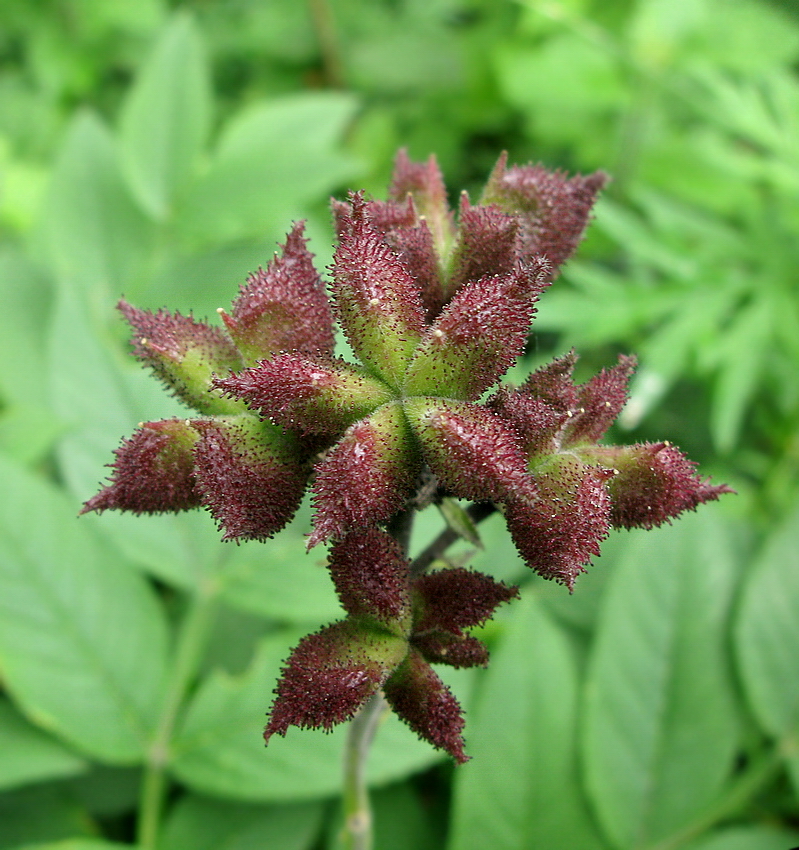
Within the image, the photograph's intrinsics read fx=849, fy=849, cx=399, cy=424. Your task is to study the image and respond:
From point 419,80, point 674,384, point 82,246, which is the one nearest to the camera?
point 82,246

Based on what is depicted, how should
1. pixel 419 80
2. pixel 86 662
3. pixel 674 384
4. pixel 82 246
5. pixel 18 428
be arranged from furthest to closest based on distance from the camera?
pixel 419 80, pixel 674 384, pixel 82 246, pixel 18 428, pixel 86 662

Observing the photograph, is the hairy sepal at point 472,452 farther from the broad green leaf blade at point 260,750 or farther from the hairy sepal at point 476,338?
the broad green leaf blade at point 260,750

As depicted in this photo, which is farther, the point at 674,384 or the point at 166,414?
the point at 674,384

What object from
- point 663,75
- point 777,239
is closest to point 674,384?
point 777,239

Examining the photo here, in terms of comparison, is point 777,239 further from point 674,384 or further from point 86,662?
point 86,662

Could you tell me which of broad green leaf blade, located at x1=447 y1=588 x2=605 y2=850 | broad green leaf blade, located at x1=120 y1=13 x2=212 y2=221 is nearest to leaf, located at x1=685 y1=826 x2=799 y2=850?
broad green leaf blade, located at x1=447 y1=588 x2=605 y2=850

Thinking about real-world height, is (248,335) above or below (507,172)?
below

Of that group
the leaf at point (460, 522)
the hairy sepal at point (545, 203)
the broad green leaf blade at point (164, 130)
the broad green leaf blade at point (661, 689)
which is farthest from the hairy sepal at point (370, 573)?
the broad green leaf blade at point (164, 130)
